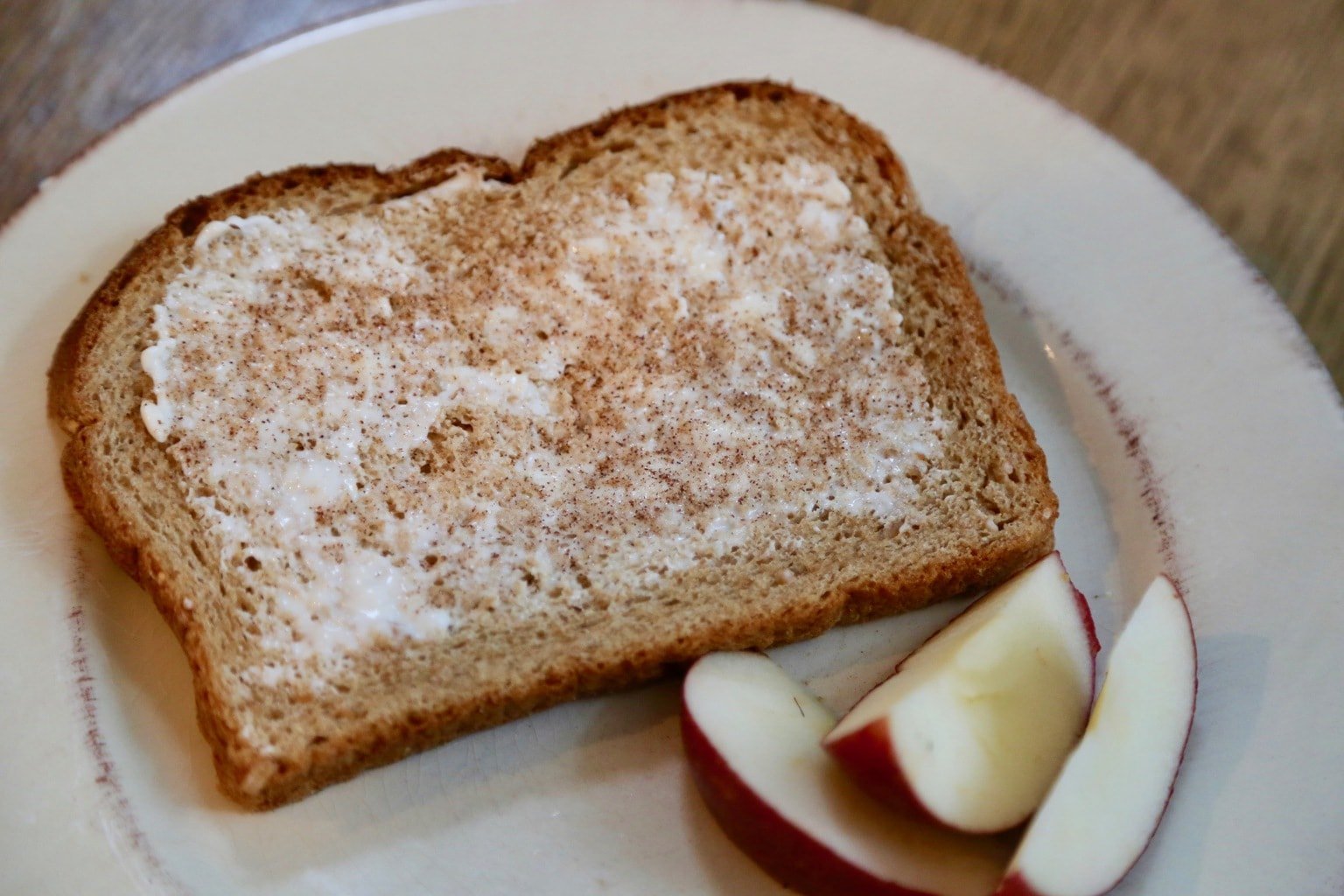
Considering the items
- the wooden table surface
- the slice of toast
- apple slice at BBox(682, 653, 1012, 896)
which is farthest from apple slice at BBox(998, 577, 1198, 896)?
the wooden table surface

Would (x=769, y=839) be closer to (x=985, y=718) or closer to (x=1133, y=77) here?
(x=985, y=718)

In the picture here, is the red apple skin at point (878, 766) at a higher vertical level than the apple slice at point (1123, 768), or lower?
lower

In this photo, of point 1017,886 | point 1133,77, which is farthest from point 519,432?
point 1133,77

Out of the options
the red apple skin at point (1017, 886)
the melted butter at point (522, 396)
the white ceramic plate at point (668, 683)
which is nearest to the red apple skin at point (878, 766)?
the red apple skin at point (1017, 886)

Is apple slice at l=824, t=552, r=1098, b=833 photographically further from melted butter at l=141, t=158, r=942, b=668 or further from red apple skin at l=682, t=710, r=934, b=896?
melted butter at l=141, t=158, r=942, b=668

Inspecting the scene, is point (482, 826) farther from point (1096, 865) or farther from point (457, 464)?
point (1096, 865)

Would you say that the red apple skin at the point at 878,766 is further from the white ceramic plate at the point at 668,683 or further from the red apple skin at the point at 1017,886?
the white ceramic plate at the point at 668,683
